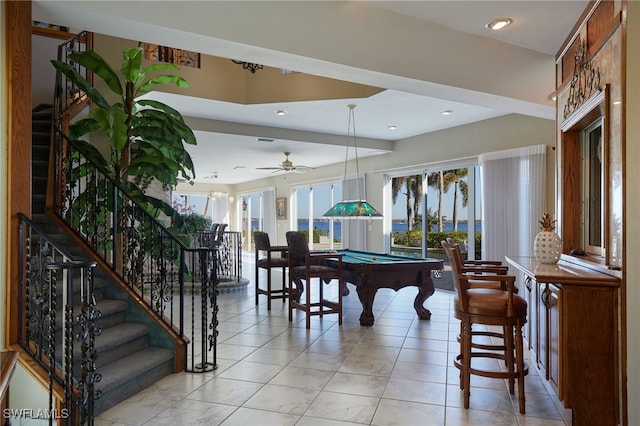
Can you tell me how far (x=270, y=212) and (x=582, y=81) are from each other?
38.3 feet

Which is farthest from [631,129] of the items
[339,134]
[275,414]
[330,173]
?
[330,173]

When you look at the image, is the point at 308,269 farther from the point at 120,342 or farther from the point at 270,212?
the point at 270,212

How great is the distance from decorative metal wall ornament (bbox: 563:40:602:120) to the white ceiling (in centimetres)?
41

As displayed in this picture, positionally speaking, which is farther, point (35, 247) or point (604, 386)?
point (35, 247)

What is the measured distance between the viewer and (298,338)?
4637mm

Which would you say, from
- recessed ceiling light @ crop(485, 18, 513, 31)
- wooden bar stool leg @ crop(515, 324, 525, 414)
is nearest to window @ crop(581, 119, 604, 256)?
wooden bar stool leg @ crop(515, 324, 525, 414)

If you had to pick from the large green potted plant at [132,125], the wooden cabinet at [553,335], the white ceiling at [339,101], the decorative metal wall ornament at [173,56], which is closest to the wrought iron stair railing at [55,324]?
A: the large green potted plant at [132,125]

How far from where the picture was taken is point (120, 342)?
3320 millimetres

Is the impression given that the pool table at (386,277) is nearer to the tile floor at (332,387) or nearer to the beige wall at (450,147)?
the tile floor at (332,387)

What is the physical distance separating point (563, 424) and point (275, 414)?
184 centimetres

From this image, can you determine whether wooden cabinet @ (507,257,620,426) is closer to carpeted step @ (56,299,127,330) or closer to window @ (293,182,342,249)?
carpeted step @ (56,299,127,330)

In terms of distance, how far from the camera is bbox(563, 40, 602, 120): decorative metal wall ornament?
2.88 meters

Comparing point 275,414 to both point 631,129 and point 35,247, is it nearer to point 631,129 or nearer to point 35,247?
point 35,247

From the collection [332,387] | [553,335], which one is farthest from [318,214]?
[553,335]
